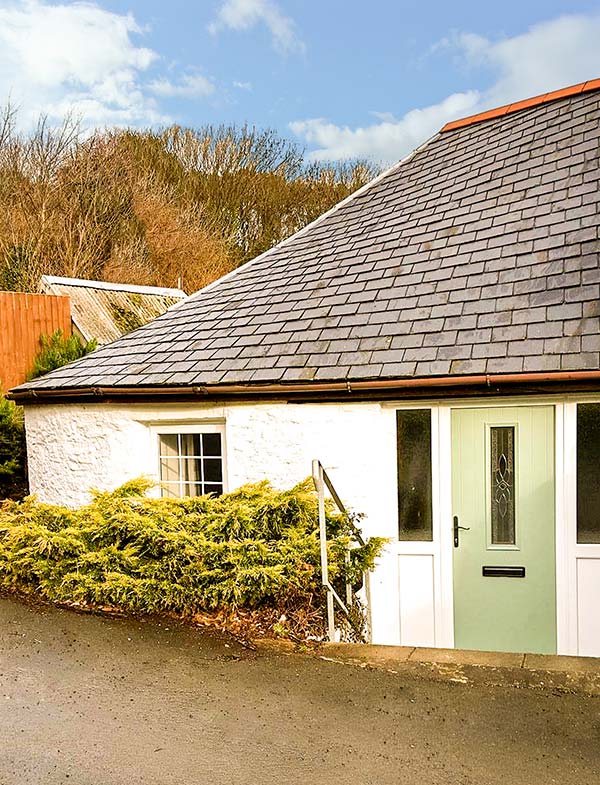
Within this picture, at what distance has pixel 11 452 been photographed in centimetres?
1123

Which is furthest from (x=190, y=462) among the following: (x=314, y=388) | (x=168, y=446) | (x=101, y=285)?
(x=101, y=285)

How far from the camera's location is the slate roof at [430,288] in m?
6.55

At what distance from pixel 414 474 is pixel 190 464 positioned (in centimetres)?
261

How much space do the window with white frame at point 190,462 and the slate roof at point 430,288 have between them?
2.53 feet

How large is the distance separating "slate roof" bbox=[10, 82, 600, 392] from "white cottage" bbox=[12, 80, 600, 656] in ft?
0.09

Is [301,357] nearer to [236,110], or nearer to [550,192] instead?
[550,192]

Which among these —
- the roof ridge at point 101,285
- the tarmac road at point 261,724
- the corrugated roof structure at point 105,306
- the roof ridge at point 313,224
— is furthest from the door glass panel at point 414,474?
the roof ridge at point 101,285

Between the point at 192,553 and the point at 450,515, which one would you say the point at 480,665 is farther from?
the point at 192,553

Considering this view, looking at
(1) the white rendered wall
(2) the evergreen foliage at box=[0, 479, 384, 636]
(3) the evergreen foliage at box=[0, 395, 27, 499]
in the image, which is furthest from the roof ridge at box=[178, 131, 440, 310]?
(2) the evergreen foliage at box=[0, 479, 384, 636]

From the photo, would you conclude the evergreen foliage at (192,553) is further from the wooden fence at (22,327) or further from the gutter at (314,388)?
the wooden fence at (22,327)

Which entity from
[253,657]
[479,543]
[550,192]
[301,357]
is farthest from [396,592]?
[550,192]

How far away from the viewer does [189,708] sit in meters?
4.46

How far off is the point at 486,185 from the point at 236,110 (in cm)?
2239

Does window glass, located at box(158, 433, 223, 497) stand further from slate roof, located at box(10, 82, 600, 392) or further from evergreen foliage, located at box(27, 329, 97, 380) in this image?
evergreen foliage, located at box(27, 329, 97, 380)
